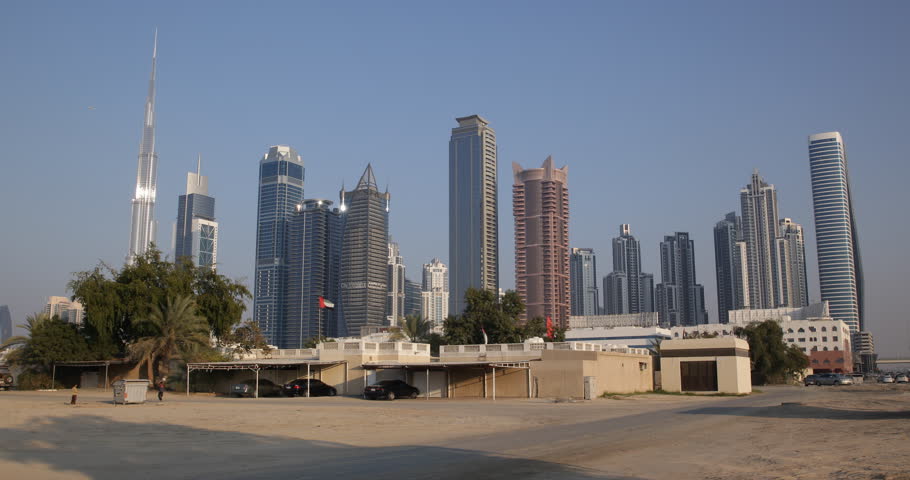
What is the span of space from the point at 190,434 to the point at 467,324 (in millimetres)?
53297

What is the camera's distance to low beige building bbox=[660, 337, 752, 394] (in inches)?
2232

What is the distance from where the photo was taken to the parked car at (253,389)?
45.5m

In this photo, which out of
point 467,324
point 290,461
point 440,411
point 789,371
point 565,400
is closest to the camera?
point 290,461

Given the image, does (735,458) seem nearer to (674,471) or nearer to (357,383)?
(674,471)

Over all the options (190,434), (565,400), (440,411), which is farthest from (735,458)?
(565,400)

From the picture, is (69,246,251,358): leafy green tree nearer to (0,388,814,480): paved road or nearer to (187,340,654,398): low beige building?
(187,340,654,398): low beige building


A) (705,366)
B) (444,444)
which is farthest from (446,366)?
(444,444)

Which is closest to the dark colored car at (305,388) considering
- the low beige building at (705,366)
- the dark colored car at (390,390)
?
the dark colored car at (390,390)

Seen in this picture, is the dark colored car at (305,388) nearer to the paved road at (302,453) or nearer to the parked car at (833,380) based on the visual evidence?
the paved road at (302,453)

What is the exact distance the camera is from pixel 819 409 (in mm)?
31875

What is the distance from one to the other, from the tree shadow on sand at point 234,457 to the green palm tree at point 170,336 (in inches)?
1228

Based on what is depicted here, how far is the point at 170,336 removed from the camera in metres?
52.3

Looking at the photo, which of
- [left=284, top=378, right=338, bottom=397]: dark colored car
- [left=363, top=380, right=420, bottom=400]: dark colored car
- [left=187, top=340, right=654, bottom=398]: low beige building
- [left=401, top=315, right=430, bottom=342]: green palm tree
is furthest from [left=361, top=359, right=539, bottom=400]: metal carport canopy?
[left=401, top=315, right=430, bottom=342]: green palm tree

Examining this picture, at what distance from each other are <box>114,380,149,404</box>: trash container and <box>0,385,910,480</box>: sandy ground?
3.36 metres
